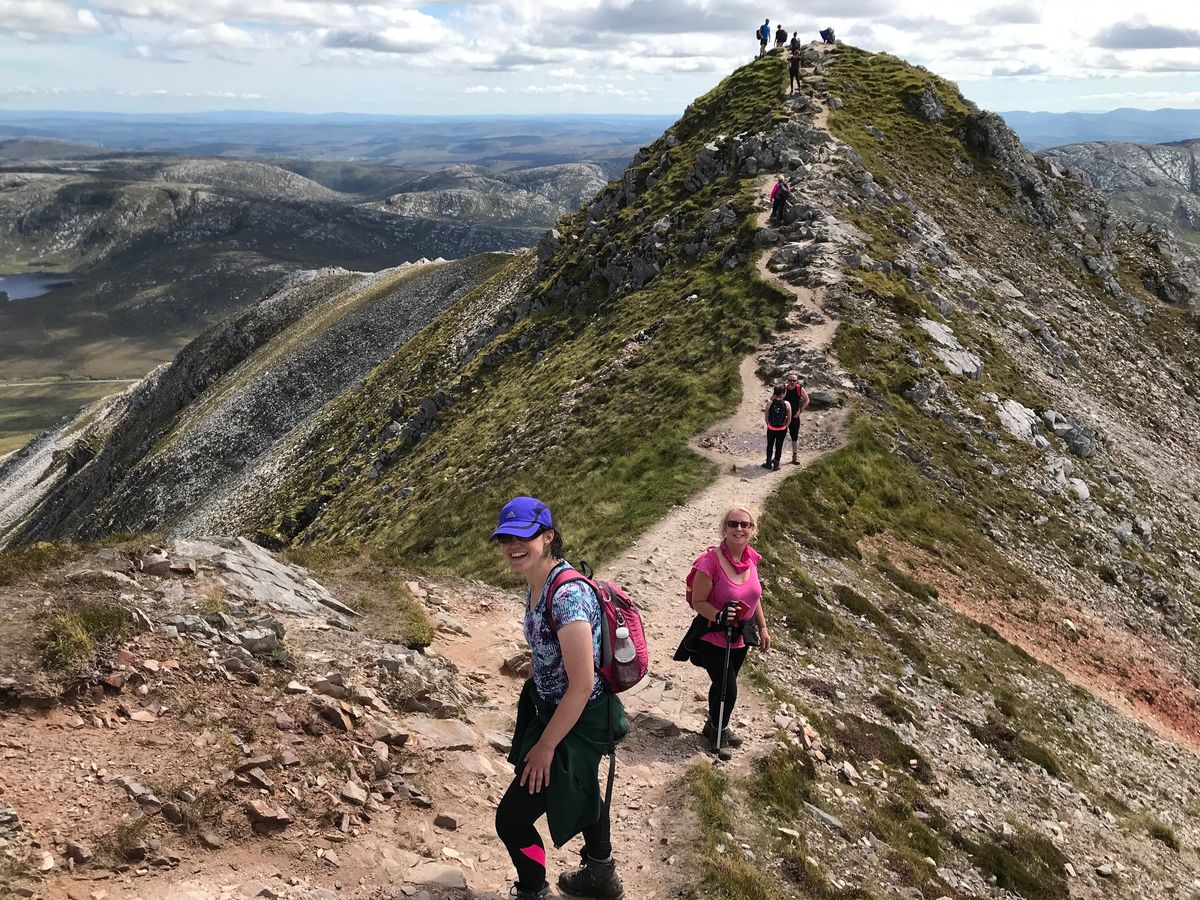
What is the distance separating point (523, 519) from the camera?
7121mm

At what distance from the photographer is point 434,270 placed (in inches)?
4065

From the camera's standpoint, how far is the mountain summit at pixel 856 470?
1454 centimetres

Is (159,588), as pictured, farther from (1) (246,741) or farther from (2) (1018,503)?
(2) (1018,503)

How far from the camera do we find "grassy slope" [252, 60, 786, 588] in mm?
28344

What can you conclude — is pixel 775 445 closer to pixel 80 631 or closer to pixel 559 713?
pixel 559 713

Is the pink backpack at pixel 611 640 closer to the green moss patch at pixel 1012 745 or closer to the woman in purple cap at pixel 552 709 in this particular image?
the woman in purple cap at pixel 552 709

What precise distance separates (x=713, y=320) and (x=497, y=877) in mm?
31929

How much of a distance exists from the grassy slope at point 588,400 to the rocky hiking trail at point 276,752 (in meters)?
9.12

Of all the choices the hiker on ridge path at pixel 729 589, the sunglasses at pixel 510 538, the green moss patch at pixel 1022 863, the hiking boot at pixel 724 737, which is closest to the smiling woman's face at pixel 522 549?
the sunglasses at pixel 510 538

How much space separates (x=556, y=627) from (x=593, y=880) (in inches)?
147

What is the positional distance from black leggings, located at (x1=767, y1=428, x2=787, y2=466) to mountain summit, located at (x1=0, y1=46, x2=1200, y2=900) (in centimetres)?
76

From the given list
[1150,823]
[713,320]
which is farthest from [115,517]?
[1150,823]

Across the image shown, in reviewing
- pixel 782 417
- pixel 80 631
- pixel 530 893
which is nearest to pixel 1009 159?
pixel 782 417

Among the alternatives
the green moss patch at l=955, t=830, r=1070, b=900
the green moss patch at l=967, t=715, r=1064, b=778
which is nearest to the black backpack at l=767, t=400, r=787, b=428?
the green moss patch at l=967, t=715, r=1064, b=778
